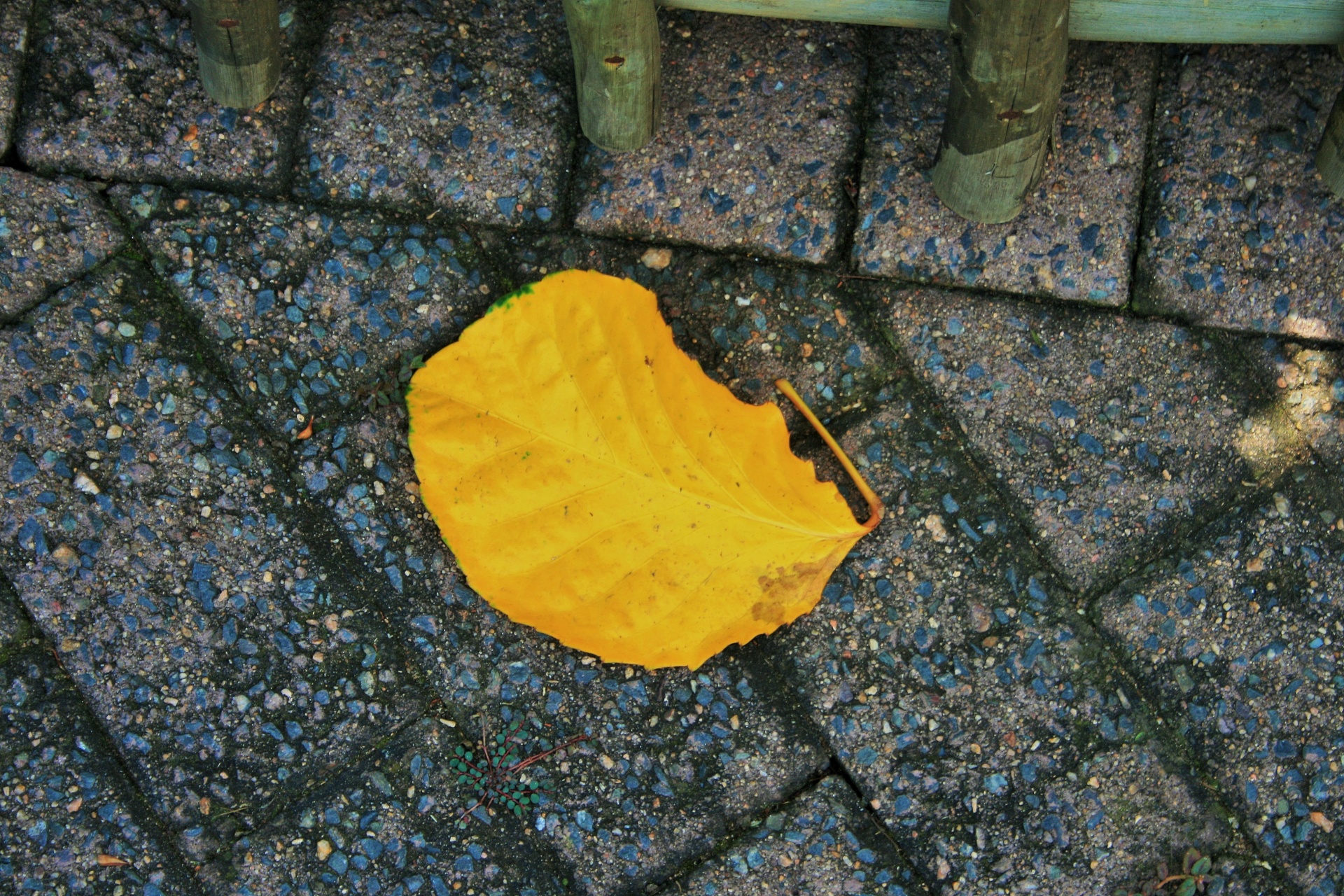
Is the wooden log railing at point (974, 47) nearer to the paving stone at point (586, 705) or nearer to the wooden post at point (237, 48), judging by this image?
the wooden post at point (237, 48)

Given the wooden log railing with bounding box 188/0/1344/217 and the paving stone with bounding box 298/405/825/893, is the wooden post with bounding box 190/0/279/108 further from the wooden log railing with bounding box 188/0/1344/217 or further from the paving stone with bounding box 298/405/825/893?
Result: the paving stone with bounding box 298/405/825/893

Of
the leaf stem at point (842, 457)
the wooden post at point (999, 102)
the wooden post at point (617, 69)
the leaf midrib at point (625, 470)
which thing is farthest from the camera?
the leaf stem at point (842, 457)

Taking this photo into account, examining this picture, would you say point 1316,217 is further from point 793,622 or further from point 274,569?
point 274,569

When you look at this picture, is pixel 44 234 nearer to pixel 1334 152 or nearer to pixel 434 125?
pixel 434 125

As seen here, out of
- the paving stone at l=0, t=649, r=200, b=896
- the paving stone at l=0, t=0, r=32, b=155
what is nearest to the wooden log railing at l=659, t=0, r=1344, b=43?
the paving stone at l=0, t=0, r=32, b=155

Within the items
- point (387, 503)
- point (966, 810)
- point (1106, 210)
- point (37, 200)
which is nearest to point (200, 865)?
point (387, 503)

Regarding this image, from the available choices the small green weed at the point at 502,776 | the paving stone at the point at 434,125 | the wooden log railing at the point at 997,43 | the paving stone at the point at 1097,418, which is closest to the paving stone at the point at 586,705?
the small green weed at the point at 502,776
